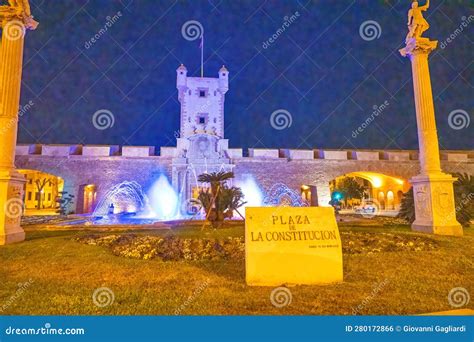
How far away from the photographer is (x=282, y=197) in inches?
1037

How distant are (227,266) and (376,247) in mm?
3917

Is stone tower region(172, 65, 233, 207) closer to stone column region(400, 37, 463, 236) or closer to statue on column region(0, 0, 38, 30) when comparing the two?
statue on column region(0, 0, 38, 30)

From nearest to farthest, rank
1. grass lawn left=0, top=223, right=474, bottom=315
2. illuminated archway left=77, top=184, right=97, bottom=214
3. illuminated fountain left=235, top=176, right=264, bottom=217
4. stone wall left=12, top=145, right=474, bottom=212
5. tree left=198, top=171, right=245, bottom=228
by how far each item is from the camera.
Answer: grass lawn left=0, top=223, right=474, bottom=315, tree left=198, top=171, right=245, bottom=228, illuminated archway left=77, top=184, right=97, bottom=214, stone wall left=12, top=145, right=474, bottom=212, illuminated fountain left=235, top=176, right=264, bottom=217

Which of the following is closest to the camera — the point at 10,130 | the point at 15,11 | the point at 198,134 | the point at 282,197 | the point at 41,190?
the point at 10,130

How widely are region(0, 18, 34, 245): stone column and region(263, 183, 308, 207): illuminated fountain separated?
20.3 meters

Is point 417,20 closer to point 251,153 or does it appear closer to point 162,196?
point 251,153

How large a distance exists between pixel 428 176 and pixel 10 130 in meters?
12.9

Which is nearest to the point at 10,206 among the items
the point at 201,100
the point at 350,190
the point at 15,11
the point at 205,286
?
the point at 15,11

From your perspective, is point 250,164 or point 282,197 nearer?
point 250,164

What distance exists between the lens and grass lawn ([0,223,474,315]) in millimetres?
3220

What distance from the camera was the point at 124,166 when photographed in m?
24.6

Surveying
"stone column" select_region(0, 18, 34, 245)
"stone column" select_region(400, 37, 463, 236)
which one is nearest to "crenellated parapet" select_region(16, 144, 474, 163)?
"stone column" select_region(400, 37, 463, 236)

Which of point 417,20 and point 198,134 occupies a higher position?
point 198,134

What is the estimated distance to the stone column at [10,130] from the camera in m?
7.14
